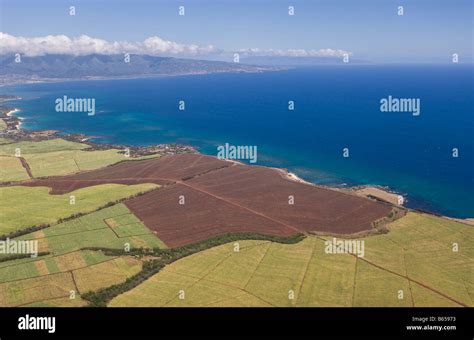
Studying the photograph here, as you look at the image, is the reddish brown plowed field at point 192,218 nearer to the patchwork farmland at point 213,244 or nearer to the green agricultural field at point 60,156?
the patchwork farmland at point 213,244

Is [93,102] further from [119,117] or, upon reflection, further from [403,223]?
[403,223]

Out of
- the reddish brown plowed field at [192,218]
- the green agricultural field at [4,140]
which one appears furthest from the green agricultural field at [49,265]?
the green agricultural field at [4,140]

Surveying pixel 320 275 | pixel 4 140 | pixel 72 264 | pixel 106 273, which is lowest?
pixel 320 275

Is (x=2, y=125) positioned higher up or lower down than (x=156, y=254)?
higher up

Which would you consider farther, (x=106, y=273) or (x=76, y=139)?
(x=76, y=139)

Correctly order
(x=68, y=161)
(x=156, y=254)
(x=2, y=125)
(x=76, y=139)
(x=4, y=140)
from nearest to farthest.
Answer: (x=156, y=254) → (x=68, y=161) → (x=4, y=140) → (x=76, y=139) → (x=2, y=125)

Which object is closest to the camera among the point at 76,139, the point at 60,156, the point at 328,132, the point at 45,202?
the point at 45,202

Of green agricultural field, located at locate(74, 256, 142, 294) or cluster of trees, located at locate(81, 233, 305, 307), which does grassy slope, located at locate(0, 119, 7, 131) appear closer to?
cluster of trees, located at locate(81, 233, 305, 307)

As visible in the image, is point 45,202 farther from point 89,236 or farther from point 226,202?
point 226,202

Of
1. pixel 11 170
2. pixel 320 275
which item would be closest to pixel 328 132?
pixel 11 170
